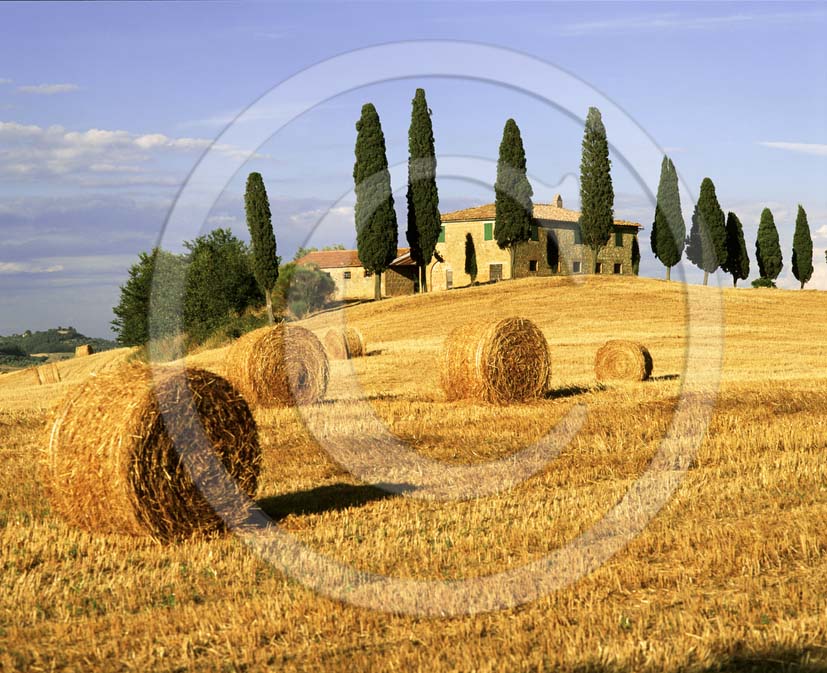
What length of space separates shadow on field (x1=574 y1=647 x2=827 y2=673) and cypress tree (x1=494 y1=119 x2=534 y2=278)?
1738 inches

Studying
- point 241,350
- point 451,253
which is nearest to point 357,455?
point 241,350

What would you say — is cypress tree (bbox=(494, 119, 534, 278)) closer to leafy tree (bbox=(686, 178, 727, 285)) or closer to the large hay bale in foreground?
leafy tree (bbox=(686, 178, 727, 285))

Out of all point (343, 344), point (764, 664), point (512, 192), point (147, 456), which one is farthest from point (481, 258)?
point (764, 664)

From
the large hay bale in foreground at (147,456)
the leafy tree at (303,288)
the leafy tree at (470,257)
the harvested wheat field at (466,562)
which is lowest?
the harvested wheat field at (466,562)

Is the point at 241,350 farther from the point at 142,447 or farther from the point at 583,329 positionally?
the point at 583,329

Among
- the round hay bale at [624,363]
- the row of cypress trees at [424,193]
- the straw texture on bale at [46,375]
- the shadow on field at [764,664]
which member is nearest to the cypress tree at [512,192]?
the row of cypress trees at [424,193]

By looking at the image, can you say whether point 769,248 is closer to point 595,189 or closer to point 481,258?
point 481,258

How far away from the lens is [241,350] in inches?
764

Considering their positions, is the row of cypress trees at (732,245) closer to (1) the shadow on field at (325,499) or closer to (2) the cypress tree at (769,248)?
(2) the cypress tree at (769,248)

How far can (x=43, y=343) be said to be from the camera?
350 feet

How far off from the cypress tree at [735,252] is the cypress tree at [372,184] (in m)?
39.9

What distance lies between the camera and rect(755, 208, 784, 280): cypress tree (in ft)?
267

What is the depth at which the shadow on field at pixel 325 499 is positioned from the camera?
10.4m

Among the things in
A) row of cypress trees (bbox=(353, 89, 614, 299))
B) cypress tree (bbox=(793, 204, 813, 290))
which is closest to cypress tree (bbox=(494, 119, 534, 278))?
row of cypress trees (bbox=(353, 89, 614, 299))
